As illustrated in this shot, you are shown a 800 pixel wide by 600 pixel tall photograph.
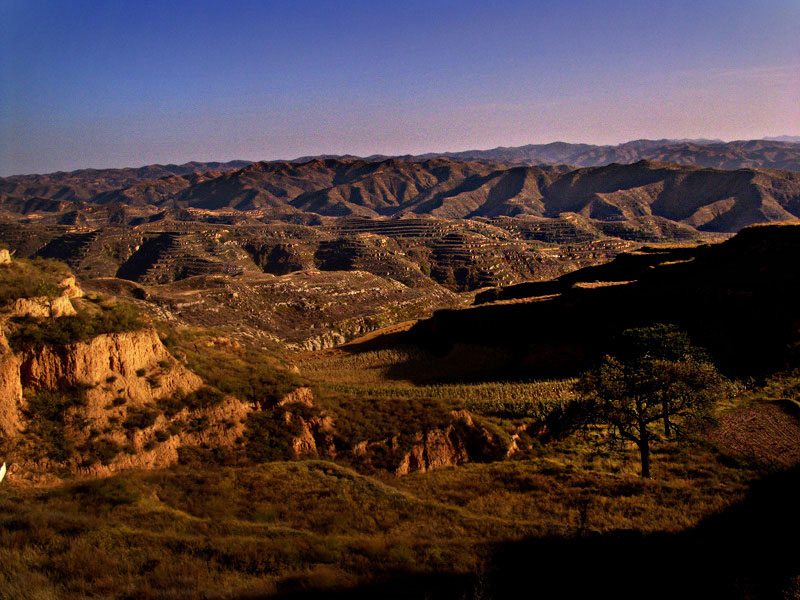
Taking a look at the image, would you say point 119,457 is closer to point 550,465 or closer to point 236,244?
point 550,465

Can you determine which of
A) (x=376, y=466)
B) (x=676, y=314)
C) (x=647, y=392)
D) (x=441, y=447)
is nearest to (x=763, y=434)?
(x=647, y=392)

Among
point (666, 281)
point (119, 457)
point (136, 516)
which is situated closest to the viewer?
point (136, 516)

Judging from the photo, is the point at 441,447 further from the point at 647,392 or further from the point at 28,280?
the point at 28,280

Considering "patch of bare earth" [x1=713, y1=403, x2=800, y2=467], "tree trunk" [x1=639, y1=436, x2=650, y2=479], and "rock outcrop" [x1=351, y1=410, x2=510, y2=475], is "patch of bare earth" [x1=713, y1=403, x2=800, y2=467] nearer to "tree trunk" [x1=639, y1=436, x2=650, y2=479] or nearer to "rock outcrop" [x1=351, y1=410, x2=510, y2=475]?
"tree trunk" [x1=639, y1=436, x2=650, y2=479]

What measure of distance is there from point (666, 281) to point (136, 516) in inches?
1439

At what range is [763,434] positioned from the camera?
18.7 m

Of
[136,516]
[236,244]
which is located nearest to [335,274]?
[236,244]

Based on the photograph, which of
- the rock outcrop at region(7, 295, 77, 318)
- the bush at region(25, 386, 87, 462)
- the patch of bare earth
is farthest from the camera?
the patch of bare earth

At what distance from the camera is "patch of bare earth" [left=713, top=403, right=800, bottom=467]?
1716 centimetres

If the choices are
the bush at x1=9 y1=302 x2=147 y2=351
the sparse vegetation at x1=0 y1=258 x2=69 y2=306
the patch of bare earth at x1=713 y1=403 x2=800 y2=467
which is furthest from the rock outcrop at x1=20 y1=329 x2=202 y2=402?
the patch of bare earth at x1=713 y1=403 x2=800 y2=467

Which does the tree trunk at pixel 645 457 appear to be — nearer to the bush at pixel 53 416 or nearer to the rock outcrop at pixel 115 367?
the rock outcrop at pixel 115 367

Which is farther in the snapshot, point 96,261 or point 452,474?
point 96,261

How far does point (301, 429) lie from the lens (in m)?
19.8

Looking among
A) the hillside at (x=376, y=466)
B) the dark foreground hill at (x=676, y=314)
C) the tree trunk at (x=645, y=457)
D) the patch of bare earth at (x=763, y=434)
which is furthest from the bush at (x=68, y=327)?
the dark foreground hill at (x=676, y=314)
